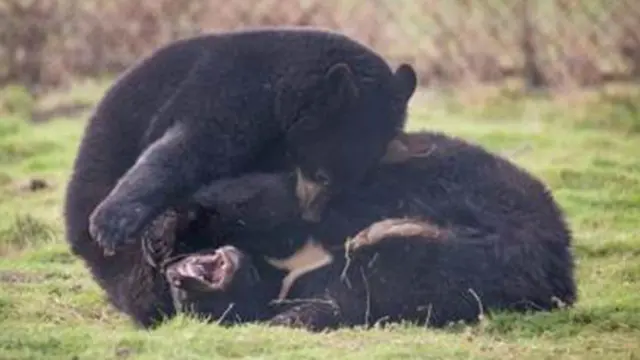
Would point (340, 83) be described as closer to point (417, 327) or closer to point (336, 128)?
point (336, 128)

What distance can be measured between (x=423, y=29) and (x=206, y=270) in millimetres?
9970

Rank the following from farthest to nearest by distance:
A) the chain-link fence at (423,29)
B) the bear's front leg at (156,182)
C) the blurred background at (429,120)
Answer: the chain-link fence at (423,29)
the bear's front leg at (156,182)
the blurred background at (429,120)

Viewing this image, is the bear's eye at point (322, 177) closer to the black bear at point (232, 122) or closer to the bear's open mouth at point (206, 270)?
the black bear at point (232, 122)

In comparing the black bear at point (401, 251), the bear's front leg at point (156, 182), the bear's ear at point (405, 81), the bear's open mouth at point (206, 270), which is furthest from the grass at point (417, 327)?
the bear's ear at point (405, 81)

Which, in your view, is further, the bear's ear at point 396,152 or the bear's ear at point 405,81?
the bear's ear at point 405,81

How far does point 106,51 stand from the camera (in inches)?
712

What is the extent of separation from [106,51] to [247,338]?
1153 centimetres

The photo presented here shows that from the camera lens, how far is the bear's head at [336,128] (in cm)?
801

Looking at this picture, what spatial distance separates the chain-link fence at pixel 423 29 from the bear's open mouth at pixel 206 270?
954 centimetres

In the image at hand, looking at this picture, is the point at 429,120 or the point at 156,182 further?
the point at 429,120

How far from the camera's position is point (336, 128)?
8180 millimetres

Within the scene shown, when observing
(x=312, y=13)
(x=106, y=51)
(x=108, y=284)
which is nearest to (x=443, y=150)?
(x=108, y=284)

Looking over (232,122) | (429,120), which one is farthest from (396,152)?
(429,120)

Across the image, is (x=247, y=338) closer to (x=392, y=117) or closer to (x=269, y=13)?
(x=392, y=117)
